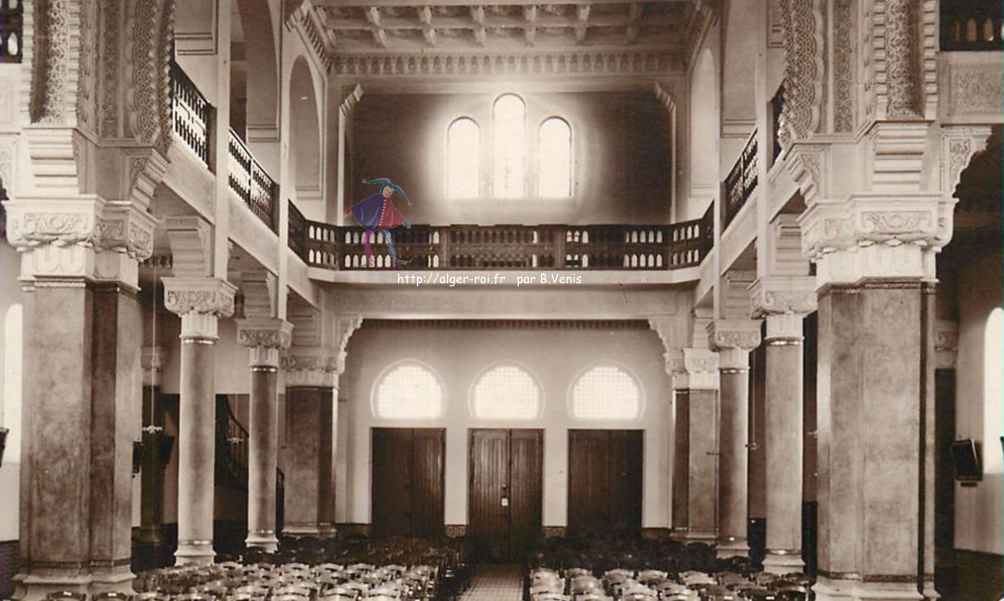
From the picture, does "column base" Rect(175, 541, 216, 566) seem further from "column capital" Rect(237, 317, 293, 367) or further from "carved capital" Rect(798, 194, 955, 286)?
"carved capital" Rect(798, 194, 955, 286)

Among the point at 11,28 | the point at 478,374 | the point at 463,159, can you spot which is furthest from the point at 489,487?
the point at 11,28

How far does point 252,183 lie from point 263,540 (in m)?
6.58

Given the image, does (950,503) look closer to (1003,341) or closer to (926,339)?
(1003,341)

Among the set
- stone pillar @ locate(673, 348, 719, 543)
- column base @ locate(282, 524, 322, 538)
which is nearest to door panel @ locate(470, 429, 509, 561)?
column base @ locate(282, 524, 322, 538)

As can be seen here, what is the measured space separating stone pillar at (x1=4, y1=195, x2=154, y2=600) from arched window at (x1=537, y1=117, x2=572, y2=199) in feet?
53.5

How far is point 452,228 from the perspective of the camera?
2709 centimetres

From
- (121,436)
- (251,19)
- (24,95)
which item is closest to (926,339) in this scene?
(121,436)

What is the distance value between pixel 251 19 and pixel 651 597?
12.7 m

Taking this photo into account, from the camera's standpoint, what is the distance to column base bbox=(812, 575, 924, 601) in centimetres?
1303

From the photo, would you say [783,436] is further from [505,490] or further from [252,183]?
[505,490]

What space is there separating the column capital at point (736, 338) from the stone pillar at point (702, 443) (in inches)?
130

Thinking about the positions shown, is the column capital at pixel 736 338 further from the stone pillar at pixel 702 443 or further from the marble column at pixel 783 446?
the marble column at pixel 783 446

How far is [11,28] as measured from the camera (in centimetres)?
1408

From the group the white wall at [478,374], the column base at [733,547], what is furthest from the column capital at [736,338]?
the white wall at [478,374]
